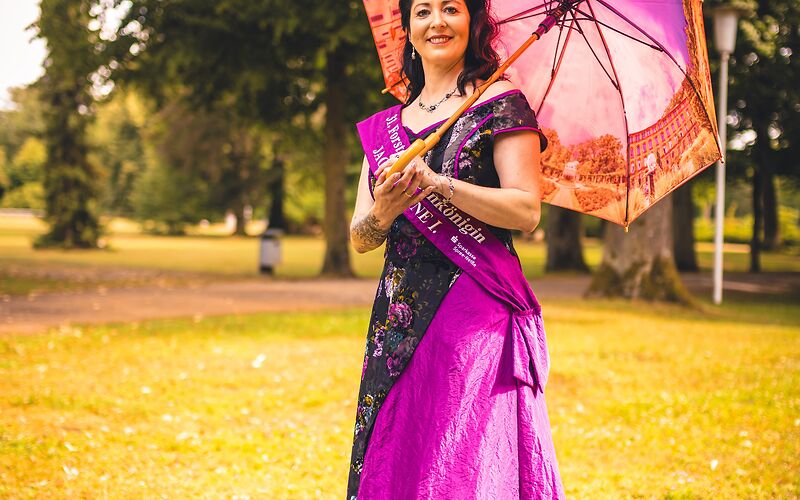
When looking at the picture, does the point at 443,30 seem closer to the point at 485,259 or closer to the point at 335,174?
the point at 485,259

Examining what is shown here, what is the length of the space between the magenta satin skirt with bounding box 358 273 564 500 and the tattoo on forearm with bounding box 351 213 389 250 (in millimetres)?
293

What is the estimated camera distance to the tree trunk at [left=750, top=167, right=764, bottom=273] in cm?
2738

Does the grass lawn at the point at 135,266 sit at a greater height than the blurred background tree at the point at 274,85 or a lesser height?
lesser

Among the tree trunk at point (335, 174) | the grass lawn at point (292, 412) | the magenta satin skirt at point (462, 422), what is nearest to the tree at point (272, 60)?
the tree trunk at point (335, 174)

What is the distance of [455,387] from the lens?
8.19ft

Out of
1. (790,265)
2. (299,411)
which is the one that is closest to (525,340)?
(299,411)

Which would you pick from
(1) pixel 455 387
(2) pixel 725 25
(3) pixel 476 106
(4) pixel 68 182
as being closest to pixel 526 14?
(3) pixel 476 106

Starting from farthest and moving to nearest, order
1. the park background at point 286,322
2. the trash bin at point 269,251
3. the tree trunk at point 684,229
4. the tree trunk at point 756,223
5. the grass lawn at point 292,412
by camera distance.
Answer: the tree trunk at point 756,223
the tree trunk at point 684,229
the trash bin at point 269,251
the park background at point 286,322
the grass lawn at point 292,412

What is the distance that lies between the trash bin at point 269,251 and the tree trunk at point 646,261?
8514 mm

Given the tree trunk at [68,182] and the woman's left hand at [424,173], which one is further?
the tree trunk at [68,182]

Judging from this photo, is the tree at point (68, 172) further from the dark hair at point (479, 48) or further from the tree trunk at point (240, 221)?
the dark hair at point (479, 48)

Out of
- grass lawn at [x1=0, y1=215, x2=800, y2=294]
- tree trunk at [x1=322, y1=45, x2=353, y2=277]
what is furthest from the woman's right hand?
tree trunk at [x1=322, y1=45, x2=353, y2=277]

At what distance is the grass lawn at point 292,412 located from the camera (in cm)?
501

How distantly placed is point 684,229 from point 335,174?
1166 centimetres
